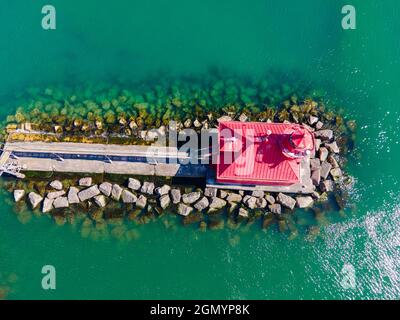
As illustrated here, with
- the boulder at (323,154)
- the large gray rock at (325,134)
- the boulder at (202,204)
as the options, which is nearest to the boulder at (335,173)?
the boulder at (323,154)

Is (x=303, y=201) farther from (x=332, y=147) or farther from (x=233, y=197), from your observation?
(x=233, y=197)

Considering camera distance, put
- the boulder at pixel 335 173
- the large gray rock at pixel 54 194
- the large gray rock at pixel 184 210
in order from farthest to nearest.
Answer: the boulder at pixel 335 173
the large gray rock at pixel 54 194
the large gray rock at pixel 184 210

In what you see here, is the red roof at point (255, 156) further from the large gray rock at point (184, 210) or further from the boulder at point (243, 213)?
the large gray rock at point (184, 210)

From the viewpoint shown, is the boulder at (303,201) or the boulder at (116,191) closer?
the boulder at (303,201)

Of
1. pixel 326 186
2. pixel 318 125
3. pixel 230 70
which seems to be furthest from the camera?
pixel 230 70

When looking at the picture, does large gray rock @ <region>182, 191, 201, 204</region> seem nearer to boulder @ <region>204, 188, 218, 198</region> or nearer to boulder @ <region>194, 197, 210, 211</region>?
boulder @ <region>194, 197, 210, 211</region>

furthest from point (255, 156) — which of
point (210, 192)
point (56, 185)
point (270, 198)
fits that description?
point (56, 185)

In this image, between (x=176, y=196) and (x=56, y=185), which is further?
(x=56, y=185)
